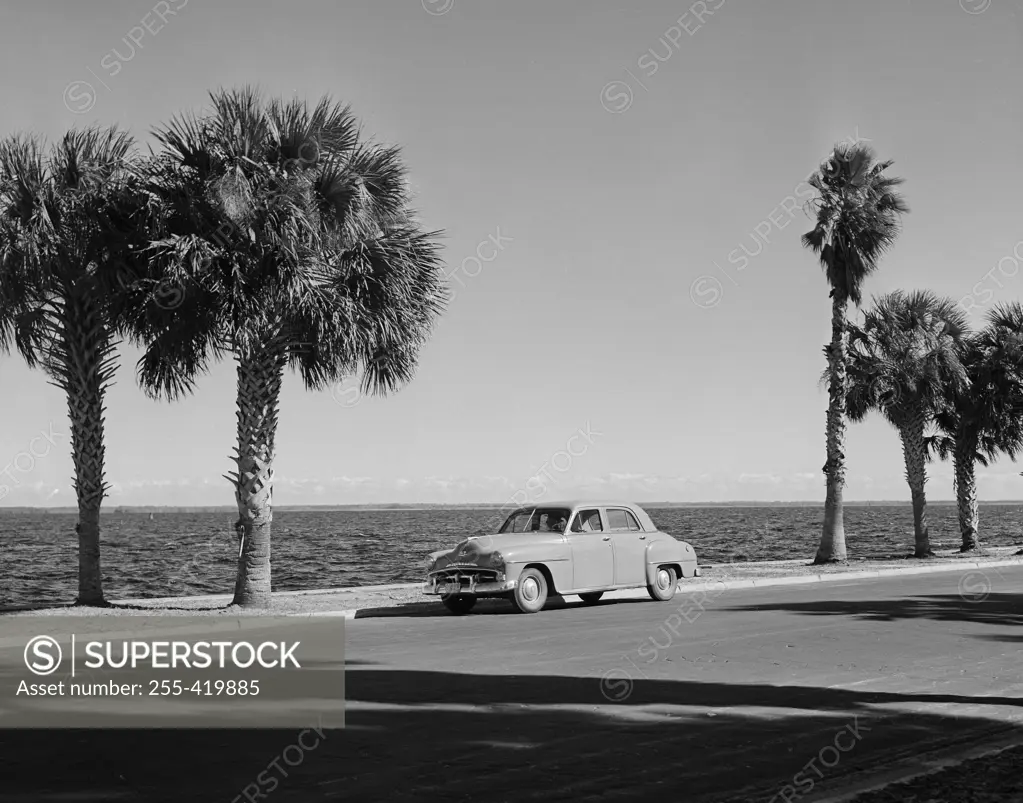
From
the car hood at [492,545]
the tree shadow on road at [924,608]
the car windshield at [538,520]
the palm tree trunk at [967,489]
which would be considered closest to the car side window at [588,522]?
the car windshield at [538,520]

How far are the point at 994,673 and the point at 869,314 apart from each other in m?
25.8

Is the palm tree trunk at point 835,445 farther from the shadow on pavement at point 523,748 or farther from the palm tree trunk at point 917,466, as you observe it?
the shadow on pavement at point 523,748

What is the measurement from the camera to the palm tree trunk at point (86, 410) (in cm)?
1822

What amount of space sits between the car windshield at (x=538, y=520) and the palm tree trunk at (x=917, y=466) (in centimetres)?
2028

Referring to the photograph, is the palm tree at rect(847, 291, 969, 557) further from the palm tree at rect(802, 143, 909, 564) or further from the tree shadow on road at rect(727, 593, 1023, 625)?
the tree shadow on road at rect(727, 593, 1023, 625)

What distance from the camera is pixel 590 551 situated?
18078 mm

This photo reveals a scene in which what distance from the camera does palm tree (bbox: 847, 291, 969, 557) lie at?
34031mm

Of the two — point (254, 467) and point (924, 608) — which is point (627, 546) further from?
point (254, 467)

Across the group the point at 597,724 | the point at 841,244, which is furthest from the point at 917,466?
the point at 597,724

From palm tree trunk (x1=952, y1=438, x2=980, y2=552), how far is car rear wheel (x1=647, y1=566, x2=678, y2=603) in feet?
69.8

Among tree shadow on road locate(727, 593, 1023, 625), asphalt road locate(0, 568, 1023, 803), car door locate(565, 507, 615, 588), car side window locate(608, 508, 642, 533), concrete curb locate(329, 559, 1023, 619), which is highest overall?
Result: car side window locate(608, 508, 642, 533)

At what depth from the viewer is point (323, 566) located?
52.1 metres

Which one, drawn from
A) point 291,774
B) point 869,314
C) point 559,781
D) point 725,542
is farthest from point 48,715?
point 725,542

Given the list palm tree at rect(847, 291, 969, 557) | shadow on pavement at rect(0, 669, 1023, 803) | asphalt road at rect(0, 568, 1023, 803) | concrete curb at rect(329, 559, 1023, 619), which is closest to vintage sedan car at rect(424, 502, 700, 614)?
concrete curb at rect(329, 559, 1023, 619)
